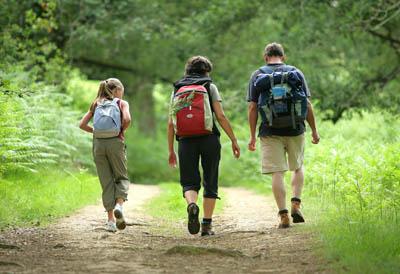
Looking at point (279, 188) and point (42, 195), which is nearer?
point (279, 188)

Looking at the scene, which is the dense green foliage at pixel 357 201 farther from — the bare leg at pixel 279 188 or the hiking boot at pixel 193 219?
the hiking boot at pixel 193 219

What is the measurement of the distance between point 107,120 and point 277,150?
1971 millimetres

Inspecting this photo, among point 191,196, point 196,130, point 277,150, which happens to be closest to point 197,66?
point 196,130

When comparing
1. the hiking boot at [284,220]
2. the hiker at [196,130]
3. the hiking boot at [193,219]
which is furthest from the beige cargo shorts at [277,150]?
the hiking boot at [193,219]

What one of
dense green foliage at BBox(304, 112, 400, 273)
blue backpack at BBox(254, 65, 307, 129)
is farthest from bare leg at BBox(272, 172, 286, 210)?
blue backpack at BBox(254, 65, 307, 129)

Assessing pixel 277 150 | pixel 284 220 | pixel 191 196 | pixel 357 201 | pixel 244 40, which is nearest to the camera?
pixel 191 196

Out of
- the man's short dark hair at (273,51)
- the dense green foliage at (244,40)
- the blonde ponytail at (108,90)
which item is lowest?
the blonde ponytail at (108,90)

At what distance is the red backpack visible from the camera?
26.7ft

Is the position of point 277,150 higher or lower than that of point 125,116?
lower

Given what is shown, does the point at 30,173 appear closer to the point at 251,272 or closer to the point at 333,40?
the point at 251,272

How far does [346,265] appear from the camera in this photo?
590cm

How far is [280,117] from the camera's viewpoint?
27.3 ft

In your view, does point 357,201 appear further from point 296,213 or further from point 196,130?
point 196,130

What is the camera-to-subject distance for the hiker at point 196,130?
8148mm
